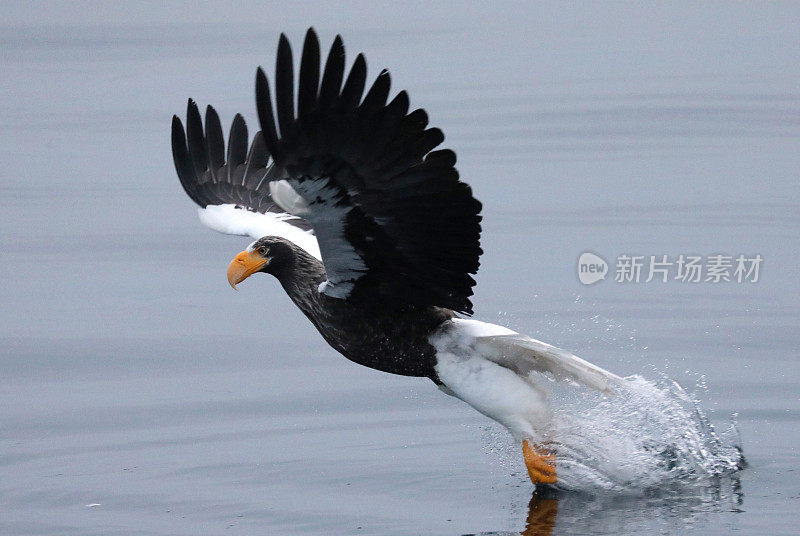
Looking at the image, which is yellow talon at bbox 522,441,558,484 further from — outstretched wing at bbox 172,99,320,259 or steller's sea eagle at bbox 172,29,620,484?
outstretched wing at bbox 172,99,320,259

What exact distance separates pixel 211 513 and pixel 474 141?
230 inches

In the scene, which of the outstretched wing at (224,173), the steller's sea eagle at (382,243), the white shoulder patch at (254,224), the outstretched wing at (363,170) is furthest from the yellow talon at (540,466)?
the outstretched wing at (224,173)

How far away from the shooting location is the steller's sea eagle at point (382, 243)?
20.7ft

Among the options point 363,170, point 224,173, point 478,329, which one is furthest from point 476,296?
point 363,170

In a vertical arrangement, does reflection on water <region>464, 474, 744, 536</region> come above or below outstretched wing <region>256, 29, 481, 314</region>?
below

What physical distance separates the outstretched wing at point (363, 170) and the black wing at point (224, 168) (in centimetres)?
165

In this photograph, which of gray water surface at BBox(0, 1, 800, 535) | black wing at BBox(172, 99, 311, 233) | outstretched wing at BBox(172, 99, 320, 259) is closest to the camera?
gray water surface at BBox(0, 1, 800, 535)

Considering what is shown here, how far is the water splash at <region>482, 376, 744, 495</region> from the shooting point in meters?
7.21

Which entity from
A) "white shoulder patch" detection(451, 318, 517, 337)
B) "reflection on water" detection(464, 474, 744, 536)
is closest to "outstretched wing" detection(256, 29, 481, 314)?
"white shoulder patch" detection(451, 318, 517, 337)

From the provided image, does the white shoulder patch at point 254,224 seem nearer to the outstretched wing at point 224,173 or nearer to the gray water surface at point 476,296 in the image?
the outstretched wing at point 224,173

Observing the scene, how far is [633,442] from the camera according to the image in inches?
291

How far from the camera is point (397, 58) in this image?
46.9 ft

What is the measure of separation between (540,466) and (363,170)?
1.62 metres

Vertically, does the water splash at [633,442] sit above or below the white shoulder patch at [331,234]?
below
